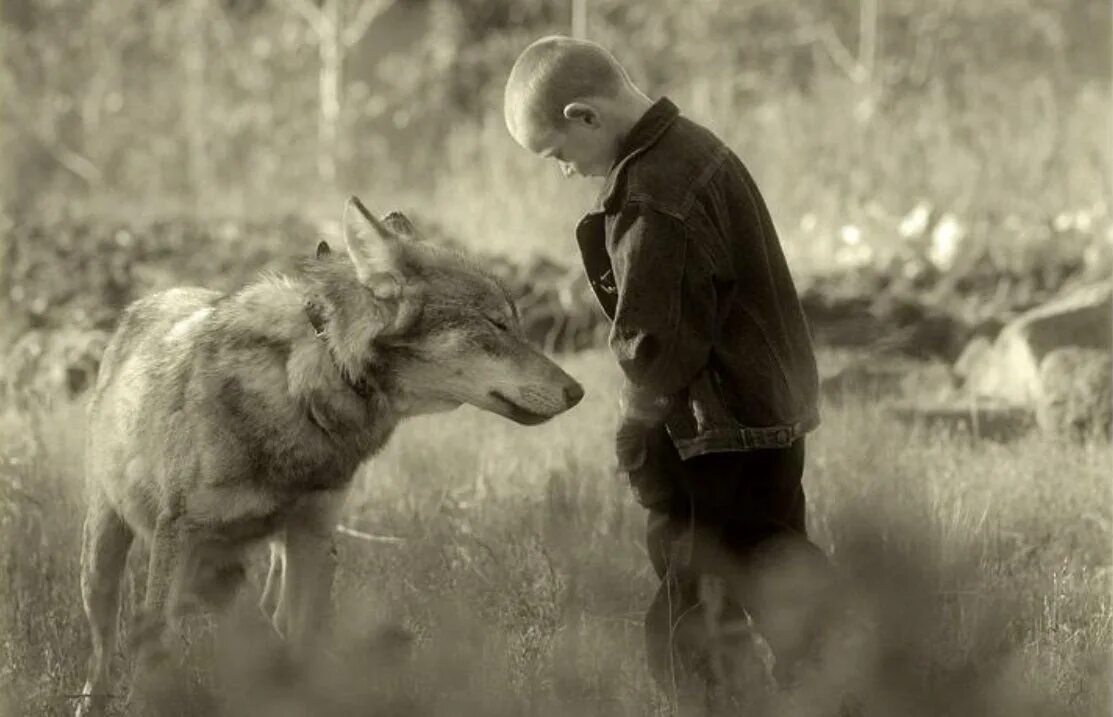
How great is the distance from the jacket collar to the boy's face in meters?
0.05

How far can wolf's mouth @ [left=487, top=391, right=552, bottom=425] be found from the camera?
16.3 feet

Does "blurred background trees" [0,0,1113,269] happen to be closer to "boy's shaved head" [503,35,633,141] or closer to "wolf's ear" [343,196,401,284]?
"wolf's ear" [343,196,401,284]

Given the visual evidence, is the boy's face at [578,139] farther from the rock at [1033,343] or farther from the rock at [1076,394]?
→ the rock at [1033,343]

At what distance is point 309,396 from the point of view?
4.99 meters

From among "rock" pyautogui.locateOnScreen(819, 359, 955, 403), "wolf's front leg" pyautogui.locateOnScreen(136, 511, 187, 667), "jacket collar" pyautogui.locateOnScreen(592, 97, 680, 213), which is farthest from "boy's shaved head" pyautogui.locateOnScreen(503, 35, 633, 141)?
"rock" pyautogui.locateOnScreen(819, 359, 955, 403)

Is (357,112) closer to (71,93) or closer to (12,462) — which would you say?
(71,93)

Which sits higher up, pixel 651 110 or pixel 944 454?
pixel 651 110

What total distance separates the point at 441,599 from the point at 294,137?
1341 centimetres

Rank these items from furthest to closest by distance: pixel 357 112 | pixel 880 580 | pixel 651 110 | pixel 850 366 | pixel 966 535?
pixel 357 112 < pixel 850 366 < pixel 966 535 < pixel 651 110 < pixel 880 580

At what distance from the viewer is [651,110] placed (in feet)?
15.5

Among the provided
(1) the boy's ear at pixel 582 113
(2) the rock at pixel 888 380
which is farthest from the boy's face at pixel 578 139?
(2) the rock at pixel 888 380

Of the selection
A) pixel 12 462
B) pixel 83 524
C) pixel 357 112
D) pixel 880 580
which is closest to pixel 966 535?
pixel 880 580

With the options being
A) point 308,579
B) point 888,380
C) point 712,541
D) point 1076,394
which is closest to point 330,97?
point 888,380

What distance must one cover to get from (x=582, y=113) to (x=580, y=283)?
17.0ft
